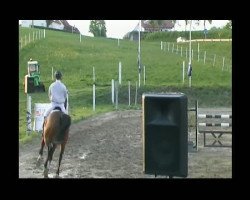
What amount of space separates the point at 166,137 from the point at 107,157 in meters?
4.82

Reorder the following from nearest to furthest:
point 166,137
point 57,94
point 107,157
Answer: point 166,137 < point 57,94 < point 107,157

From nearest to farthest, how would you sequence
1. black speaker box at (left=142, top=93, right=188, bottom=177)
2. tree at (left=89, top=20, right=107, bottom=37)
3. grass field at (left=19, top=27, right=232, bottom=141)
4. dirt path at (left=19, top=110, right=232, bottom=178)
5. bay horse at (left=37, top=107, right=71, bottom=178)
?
black speaker box at (left=142, top=93, right=188, bottom=177)
bay horse at (left=37, top=107, right=71, bottom=178)
dirt path at (left=19, top=110, right=232, bottom=178)
grass field at (left=19, top=27, right=232, bottom=141)
tree at (left=89, top=20, right=107, bottom=37)

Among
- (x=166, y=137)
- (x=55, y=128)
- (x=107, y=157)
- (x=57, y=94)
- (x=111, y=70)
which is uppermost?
(x=111, y=70)

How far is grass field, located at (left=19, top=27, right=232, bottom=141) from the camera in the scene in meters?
22.9

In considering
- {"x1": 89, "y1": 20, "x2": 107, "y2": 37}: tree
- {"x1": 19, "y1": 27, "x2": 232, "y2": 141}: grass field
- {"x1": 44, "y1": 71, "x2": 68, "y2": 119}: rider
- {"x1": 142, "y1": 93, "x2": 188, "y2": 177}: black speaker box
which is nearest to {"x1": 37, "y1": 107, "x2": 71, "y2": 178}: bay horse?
{"x1": 44, "y1": 71, "x2": 68, "y2": 119}: rider

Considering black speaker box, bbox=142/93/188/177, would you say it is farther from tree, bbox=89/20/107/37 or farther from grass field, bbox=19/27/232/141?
tree, bbox=89/20/107/37

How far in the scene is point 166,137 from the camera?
5.89m

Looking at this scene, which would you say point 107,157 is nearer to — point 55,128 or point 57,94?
point 55,128

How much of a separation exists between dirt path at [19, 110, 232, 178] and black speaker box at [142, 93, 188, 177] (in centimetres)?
292

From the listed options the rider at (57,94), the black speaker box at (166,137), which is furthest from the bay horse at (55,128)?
the black speaker box at (166,137)

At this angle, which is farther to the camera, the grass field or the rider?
the grass field

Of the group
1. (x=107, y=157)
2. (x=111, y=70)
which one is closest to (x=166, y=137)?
(x=107, y=157)
